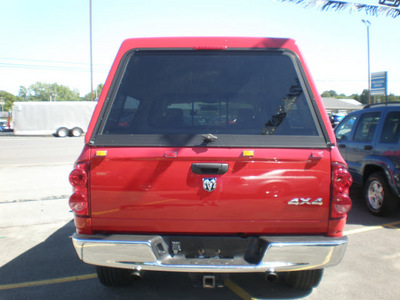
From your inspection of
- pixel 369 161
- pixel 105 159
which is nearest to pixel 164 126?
pixel 105 159

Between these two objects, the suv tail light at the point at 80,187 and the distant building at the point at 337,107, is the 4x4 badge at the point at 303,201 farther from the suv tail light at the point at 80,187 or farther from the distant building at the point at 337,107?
the distant building at the point at 337,107

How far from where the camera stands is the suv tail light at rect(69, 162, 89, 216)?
2717mm

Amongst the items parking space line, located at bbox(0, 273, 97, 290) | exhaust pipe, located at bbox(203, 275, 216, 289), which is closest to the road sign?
parking space line, located at bbox(0, 273, 97, 290)

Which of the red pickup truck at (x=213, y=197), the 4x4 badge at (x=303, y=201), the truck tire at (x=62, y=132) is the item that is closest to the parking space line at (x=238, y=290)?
the red pickup truck at (x=213, y=197)

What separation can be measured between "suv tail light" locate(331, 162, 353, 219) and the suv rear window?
1.54ft

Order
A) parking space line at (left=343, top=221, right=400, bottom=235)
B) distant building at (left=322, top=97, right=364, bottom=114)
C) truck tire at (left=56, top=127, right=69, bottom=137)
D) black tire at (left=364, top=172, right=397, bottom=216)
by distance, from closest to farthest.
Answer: parking space line at (left=343, top=221, right=400, bottom=235)
black tire at (left=364, top=172, right=397, bottom=216)
truck tire at (left=56, top=127, right=69, bottom=137)
distant building at (left=322, top=97, right=364, bottom=114)

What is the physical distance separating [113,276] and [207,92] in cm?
193

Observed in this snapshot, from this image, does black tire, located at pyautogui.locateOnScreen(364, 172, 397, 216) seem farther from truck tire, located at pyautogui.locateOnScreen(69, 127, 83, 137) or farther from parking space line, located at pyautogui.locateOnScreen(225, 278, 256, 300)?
truck tire, located at pyautogui.locateOnScreen(69, 127, 83, 137)

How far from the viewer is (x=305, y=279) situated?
3.32 m

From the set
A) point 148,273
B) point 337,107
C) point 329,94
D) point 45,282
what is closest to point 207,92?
point 148,273

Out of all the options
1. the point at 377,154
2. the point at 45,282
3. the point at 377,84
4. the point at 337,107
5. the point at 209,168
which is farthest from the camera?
the point at 337,107

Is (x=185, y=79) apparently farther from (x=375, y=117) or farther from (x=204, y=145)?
(x=375, y=117)

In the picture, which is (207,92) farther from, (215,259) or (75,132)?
(75,132)

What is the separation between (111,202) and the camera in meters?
2.72
